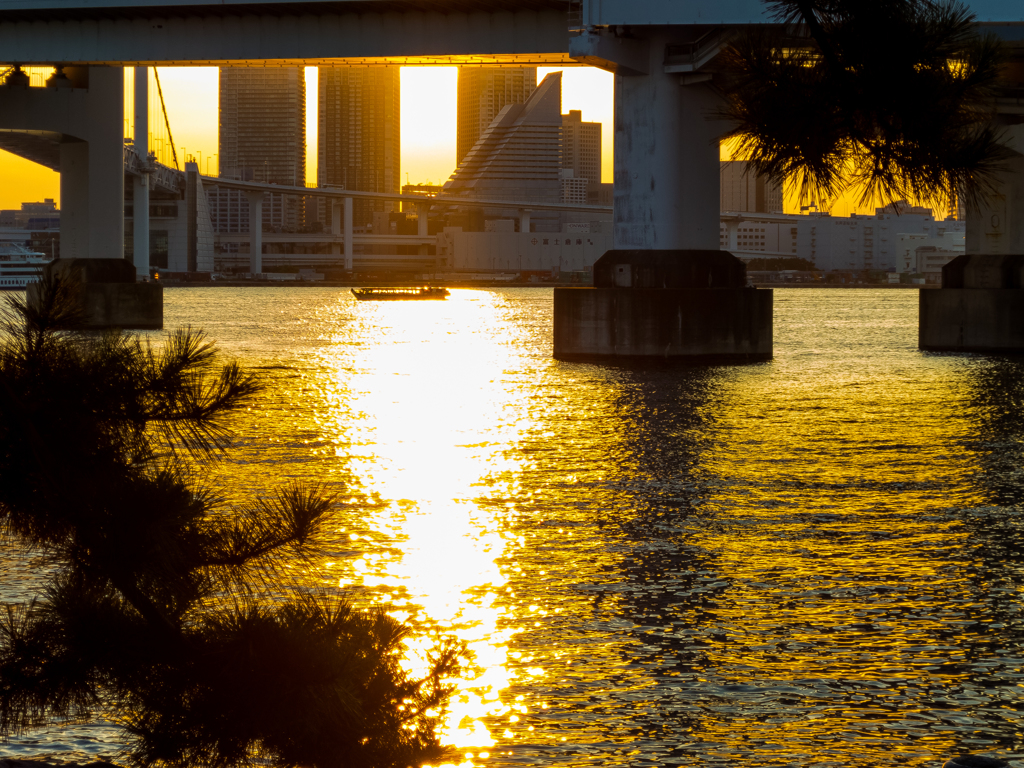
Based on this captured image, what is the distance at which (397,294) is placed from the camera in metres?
135

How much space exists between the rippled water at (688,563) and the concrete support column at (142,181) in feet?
247

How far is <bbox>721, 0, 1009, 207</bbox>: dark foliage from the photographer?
25.2 ft

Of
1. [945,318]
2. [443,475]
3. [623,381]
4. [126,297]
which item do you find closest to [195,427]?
[443,475]

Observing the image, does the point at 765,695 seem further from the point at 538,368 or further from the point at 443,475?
the point at 538,368

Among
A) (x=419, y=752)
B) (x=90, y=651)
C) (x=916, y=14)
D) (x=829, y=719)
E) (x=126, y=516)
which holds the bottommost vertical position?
(x=829, y=719)

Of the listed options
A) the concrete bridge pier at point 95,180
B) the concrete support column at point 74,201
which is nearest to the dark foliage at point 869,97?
the concrete bridge pier at point 95,180

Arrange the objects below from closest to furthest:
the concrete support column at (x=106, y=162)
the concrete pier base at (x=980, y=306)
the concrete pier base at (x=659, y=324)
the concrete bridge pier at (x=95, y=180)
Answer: the concrete pier base at (x=659, y=324)
the concrete pier base at (x=980, y=306)
the concrete bridge pier at (x=95, y=180)
the concrete support column at (x=106, y=162)

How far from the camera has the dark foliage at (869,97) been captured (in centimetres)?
768

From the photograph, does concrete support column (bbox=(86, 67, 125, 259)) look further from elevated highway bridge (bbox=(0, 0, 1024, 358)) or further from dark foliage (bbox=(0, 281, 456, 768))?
dark foliage (bbox=(0, 281, 456, 768))

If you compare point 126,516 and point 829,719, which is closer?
point 126,516

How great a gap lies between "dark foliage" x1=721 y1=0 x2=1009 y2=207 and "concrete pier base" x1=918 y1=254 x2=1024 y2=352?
37309 mm

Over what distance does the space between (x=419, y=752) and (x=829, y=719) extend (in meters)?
3.24

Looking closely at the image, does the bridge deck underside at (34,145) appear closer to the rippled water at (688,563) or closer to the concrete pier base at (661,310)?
the concrete pier base at (661,310)

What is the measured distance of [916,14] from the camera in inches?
305
